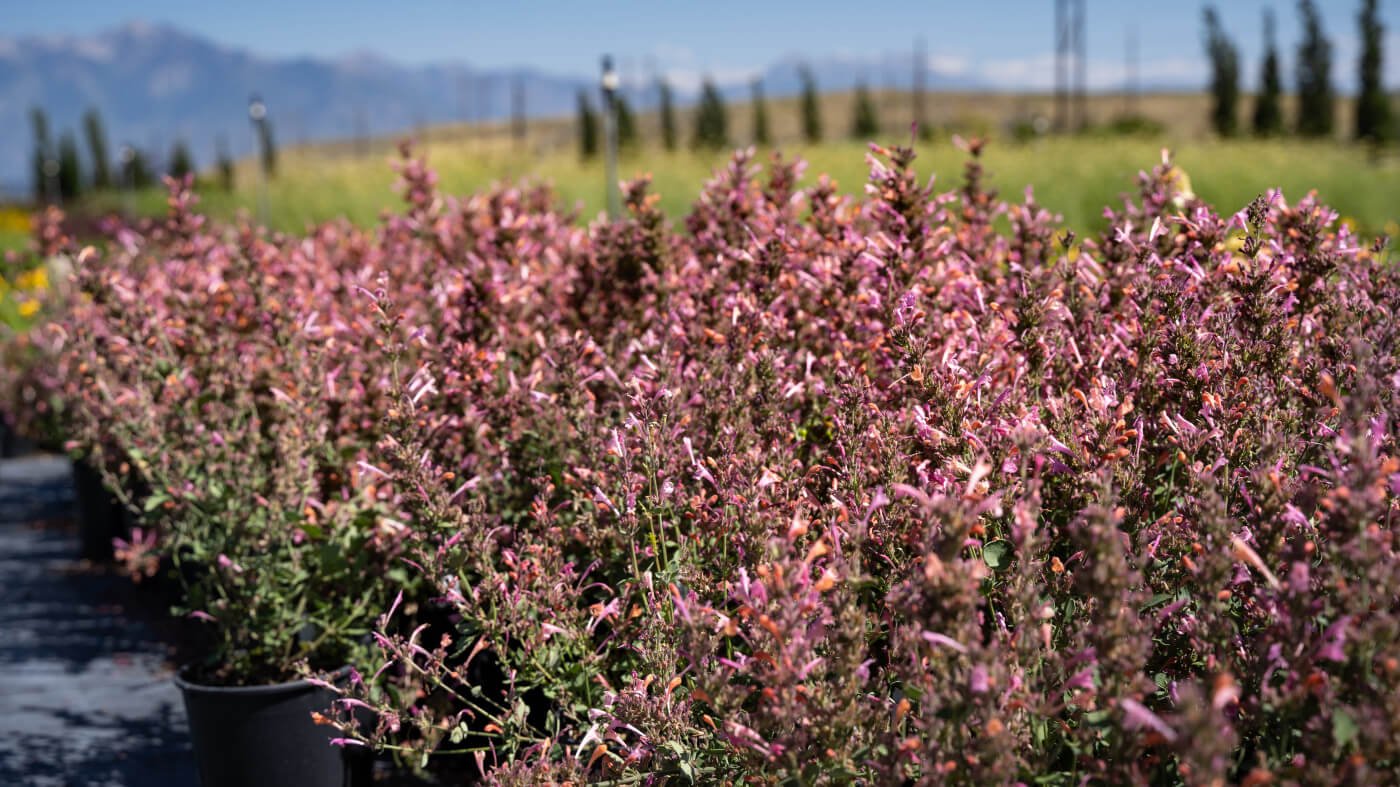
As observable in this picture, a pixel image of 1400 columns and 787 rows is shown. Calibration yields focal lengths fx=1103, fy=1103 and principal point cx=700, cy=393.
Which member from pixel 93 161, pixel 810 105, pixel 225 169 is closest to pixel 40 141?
pixel 93 161

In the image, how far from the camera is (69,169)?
67.9 metres

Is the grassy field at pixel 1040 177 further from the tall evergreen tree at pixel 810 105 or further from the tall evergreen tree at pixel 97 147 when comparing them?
the tall evergreen tree at pixel 97 147

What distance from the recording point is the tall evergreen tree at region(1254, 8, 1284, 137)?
4412 centimetres

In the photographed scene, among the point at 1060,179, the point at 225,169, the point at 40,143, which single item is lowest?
the point at 1060,179

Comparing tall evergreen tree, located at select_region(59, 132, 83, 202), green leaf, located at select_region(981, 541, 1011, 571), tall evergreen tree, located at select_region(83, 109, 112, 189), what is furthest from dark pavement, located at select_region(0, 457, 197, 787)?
tall evergreen tree, located at select_region(83, 109, 112, 189)

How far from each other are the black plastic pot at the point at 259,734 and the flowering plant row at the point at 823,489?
174 mm

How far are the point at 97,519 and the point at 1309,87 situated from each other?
51675 mm

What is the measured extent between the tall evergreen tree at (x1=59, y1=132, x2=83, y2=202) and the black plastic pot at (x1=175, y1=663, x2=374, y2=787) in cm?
7236

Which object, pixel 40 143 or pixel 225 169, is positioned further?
pixel 40 143

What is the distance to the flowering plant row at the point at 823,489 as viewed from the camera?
1.46m

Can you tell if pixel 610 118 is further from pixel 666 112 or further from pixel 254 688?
pixel 666 112

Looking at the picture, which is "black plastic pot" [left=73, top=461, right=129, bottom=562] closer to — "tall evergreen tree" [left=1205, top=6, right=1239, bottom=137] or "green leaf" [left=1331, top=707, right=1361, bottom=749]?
"green leaf" [left=1331, top=707, right=1361, bottom=749]

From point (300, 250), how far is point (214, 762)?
320 cm

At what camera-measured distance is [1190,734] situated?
3.91 ft
